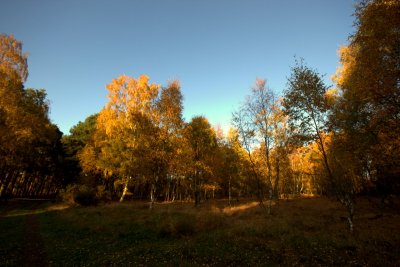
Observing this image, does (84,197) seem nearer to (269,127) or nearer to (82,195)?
(82,195)

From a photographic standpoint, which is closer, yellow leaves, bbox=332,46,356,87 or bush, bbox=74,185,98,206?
yellow leaves, bbox=332,46,356,87

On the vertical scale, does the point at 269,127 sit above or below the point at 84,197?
above

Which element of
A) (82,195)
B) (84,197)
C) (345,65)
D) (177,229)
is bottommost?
(177,229)

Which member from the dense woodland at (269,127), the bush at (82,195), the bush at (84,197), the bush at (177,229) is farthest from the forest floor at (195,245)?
the bush at (82,195)

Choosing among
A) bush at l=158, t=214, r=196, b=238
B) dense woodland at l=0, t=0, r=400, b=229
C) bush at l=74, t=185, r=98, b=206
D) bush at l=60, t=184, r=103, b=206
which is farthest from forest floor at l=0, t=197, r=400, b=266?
Result: bush at l=60, t=184, r=103, b=206

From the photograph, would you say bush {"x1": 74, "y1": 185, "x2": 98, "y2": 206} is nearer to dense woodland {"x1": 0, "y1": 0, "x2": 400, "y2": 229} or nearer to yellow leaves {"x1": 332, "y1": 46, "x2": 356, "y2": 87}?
dense woodland {"x1": 0, "y1": 0, "x2": 400, "y2": 229}

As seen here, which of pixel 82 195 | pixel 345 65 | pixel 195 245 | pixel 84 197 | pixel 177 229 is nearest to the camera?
pixel 195 245

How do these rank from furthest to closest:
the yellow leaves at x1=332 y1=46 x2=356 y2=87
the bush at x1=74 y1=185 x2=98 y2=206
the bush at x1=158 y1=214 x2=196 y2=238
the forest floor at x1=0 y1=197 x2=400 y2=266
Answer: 1. the bush at x1=74 y1=185 x2=98 y2=206
2. the yellow leaves at x1=332 y1=46 x2=356 y2=87
3. the bush at x1=158 y1=214 x2=196 y2=238
4. the forest floor at x1=0 y1=197 x2=400 y2=266

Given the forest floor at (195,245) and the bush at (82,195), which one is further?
the bush at (82,195)

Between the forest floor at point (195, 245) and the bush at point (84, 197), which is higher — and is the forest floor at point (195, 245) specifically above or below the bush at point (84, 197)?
below

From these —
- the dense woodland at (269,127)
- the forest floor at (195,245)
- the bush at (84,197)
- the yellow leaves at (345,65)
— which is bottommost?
the forest floor at (195,245)

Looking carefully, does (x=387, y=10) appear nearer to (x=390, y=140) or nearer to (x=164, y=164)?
(x=390, y=140)

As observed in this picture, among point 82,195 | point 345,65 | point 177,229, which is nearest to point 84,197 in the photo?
point 82,195

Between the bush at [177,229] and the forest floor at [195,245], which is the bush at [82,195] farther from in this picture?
Answer: the bush at [177,229]
